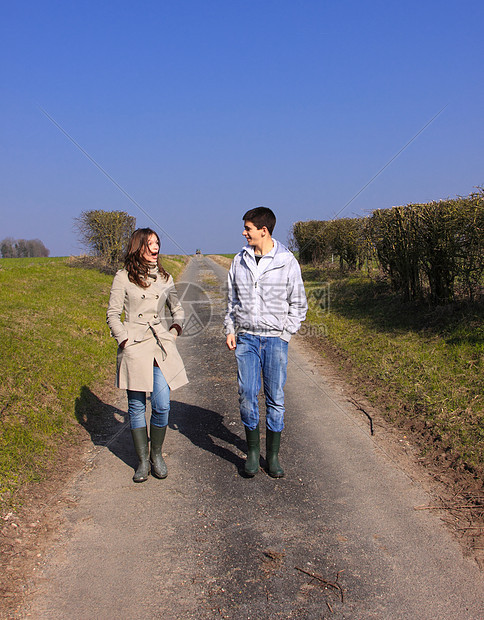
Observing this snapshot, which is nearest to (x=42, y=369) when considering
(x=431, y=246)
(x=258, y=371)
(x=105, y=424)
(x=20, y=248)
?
(x=105, y=424)

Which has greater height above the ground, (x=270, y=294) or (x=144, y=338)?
(x=270, y=294)

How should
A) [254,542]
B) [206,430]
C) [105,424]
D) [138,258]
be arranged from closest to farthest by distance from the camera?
[254,542]
[138,258]
[206,430]
[105,424]

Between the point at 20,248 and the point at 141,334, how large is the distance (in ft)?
303

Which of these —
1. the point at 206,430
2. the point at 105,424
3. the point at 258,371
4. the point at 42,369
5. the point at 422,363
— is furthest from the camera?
the point at 422,363

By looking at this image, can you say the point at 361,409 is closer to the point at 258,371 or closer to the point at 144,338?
the point at 258,371

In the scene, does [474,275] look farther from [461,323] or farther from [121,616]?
[121,616]

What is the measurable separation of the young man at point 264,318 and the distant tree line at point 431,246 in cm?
524

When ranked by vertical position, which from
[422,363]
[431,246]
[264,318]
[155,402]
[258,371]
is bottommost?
[422,363]

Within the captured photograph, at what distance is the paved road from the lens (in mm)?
2744

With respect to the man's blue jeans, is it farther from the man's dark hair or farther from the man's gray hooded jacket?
the man's dark hair

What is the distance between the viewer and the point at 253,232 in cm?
415

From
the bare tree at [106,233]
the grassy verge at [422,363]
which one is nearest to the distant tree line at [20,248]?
the bare tree at [106,233]

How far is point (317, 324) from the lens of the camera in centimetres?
1214

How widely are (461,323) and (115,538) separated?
7.11 metres
